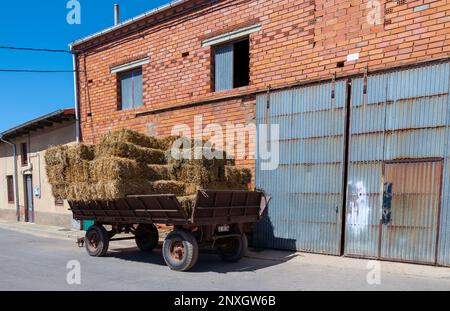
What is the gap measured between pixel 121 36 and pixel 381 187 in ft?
32.4

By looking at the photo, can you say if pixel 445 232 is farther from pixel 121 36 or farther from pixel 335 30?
pixel 121 36

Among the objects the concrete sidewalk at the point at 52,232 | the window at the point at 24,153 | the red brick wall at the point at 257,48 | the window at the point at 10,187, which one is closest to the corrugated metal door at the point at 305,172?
the red brick wall at the point at 257,48

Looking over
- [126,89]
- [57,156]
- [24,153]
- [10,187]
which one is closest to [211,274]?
[57,156]

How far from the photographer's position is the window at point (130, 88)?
12.3m

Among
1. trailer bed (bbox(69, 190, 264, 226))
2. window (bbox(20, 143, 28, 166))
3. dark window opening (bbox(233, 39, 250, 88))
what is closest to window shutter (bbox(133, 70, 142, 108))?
dark window opening (bbox(233, 39, 250, 88))

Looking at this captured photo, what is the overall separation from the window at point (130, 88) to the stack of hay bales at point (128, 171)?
442cm

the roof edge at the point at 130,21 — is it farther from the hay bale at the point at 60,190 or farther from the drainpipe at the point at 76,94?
the hay bale at the point at 60,190

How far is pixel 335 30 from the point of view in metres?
7.96

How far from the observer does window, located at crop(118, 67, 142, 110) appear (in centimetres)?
1233

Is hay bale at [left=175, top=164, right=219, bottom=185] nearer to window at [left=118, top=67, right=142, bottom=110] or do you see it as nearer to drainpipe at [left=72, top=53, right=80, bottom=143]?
window at [left=118, top=67, right=142, bottom=110]

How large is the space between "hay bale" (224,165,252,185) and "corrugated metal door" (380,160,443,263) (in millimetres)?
3177

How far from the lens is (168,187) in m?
7.55

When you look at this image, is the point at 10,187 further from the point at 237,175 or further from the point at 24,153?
the point at 237,175
